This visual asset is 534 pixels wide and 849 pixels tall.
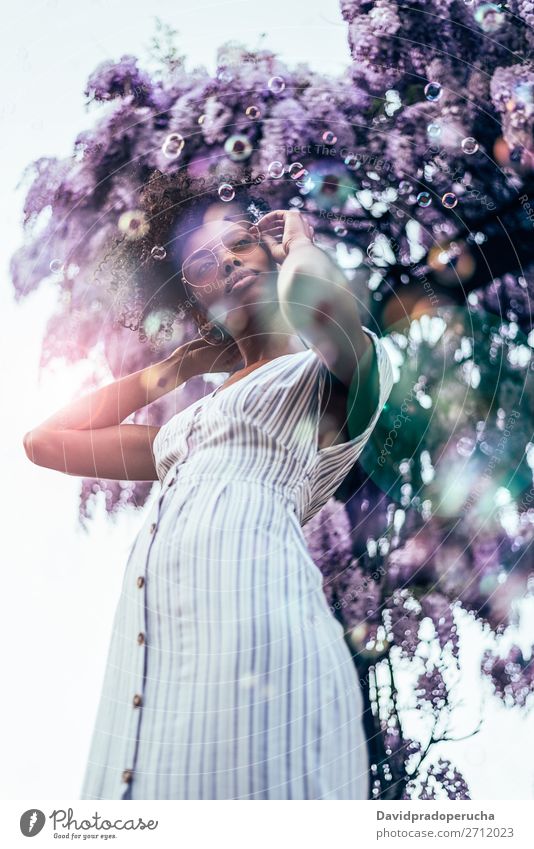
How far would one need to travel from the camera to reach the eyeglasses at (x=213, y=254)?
1346 millimetres

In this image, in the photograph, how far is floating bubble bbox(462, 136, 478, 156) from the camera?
1559 millimetres

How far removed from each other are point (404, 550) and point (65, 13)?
1.19 metres

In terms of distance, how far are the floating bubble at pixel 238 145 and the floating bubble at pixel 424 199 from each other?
1.07 ft

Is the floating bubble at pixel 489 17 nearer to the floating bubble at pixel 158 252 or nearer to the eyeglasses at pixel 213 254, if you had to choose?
the eyeglasses at pixel 213 254

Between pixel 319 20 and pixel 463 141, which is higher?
pixel 319 20

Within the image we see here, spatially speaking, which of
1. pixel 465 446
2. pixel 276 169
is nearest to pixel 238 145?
pixel 276 169

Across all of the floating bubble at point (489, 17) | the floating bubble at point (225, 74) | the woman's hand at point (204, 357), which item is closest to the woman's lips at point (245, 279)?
the woman's hand at point (204, 357)

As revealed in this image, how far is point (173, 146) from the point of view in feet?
5.16

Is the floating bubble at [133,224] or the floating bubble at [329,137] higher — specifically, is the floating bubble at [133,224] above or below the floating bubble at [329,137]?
below

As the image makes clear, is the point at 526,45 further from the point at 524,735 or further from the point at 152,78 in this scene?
the point at 524,735

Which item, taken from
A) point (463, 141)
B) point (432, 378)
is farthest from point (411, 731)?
point (463, 141)

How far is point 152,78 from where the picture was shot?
5.26 feet

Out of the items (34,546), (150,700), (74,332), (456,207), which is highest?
(456,207)

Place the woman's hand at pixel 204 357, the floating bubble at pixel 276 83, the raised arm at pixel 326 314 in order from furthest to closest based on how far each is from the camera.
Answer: the floating bubble at pixel 276 83 < the woman's hand at pixel 204 357 < the raised arm at pixel 326 314
